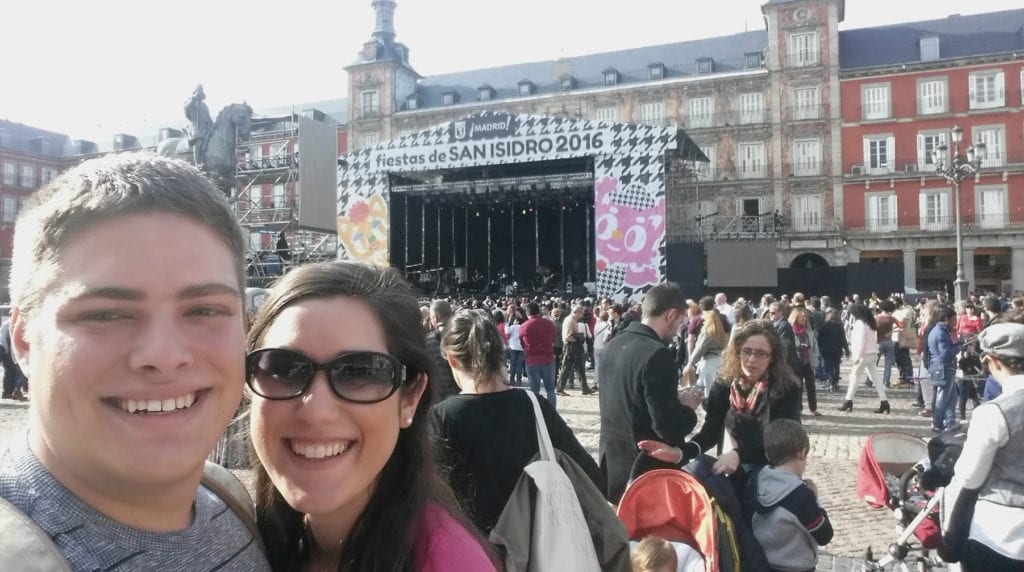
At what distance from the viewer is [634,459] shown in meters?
3.79

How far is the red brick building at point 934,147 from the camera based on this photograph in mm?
30969

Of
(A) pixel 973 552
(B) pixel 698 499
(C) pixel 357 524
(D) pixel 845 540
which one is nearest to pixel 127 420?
(C) pixel 357 524

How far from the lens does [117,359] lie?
0.87 metres

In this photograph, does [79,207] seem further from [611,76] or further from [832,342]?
[611,76]

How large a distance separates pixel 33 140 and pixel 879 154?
5250 centimetres

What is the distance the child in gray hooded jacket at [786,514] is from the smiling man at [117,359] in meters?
2.47

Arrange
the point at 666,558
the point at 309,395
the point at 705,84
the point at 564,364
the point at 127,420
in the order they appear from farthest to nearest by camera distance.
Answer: the point at 705,84 → the point at 564,364 → the point at 666,558 → the point at 309,395 → the point at 127,420

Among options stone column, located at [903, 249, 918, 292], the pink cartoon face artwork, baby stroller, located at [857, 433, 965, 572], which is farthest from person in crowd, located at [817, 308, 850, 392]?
stone column, located at [903, 249, 918, 292]

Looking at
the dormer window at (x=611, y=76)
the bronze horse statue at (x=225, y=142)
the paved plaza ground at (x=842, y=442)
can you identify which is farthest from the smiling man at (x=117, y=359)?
the dormer window at (x=611, y=76)

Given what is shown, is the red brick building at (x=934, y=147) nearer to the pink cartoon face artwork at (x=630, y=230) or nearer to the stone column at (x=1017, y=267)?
the stone column at (x=1017, y=267)

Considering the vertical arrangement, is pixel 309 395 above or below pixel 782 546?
above

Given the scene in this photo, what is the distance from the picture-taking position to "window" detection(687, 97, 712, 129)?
3491cm

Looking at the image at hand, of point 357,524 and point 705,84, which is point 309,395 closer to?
point 357,524

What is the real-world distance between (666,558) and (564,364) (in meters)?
8.87
